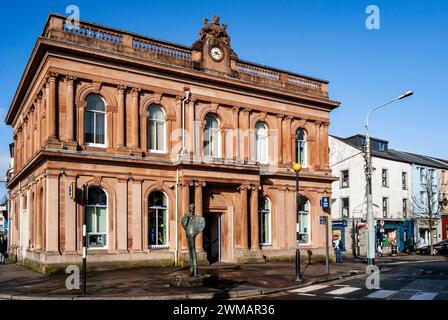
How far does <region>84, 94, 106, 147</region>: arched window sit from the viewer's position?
24.3 metres

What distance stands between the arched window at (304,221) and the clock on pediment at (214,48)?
947cm

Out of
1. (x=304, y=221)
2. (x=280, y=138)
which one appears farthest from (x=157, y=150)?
(x=304, y=221)

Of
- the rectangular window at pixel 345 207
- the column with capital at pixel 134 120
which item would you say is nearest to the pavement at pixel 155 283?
the column with capital at pixel 134 120

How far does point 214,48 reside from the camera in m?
28.5

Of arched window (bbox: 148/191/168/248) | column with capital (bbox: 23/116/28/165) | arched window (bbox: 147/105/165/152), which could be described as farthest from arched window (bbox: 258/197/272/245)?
column with capital (bbox: 23/116/28/165)

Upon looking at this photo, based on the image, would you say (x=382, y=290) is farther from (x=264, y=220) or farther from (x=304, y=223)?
(x=304, y=223)

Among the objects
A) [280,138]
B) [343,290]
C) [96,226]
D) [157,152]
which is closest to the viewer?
[343,290]

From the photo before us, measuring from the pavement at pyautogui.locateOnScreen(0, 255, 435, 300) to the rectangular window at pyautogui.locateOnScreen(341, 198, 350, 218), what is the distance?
25.1 meters

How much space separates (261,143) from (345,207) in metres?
21.4

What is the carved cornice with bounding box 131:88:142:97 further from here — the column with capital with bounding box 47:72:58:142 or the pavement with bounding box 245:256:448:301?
the pavement with bounding box 245:256:448:301

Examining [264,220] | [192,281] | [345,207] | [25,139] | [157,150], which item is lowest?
[192,281]

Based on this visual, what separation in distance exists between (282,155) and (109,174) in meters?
11.2

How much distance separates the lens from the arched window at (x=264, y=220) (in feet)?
97.7
